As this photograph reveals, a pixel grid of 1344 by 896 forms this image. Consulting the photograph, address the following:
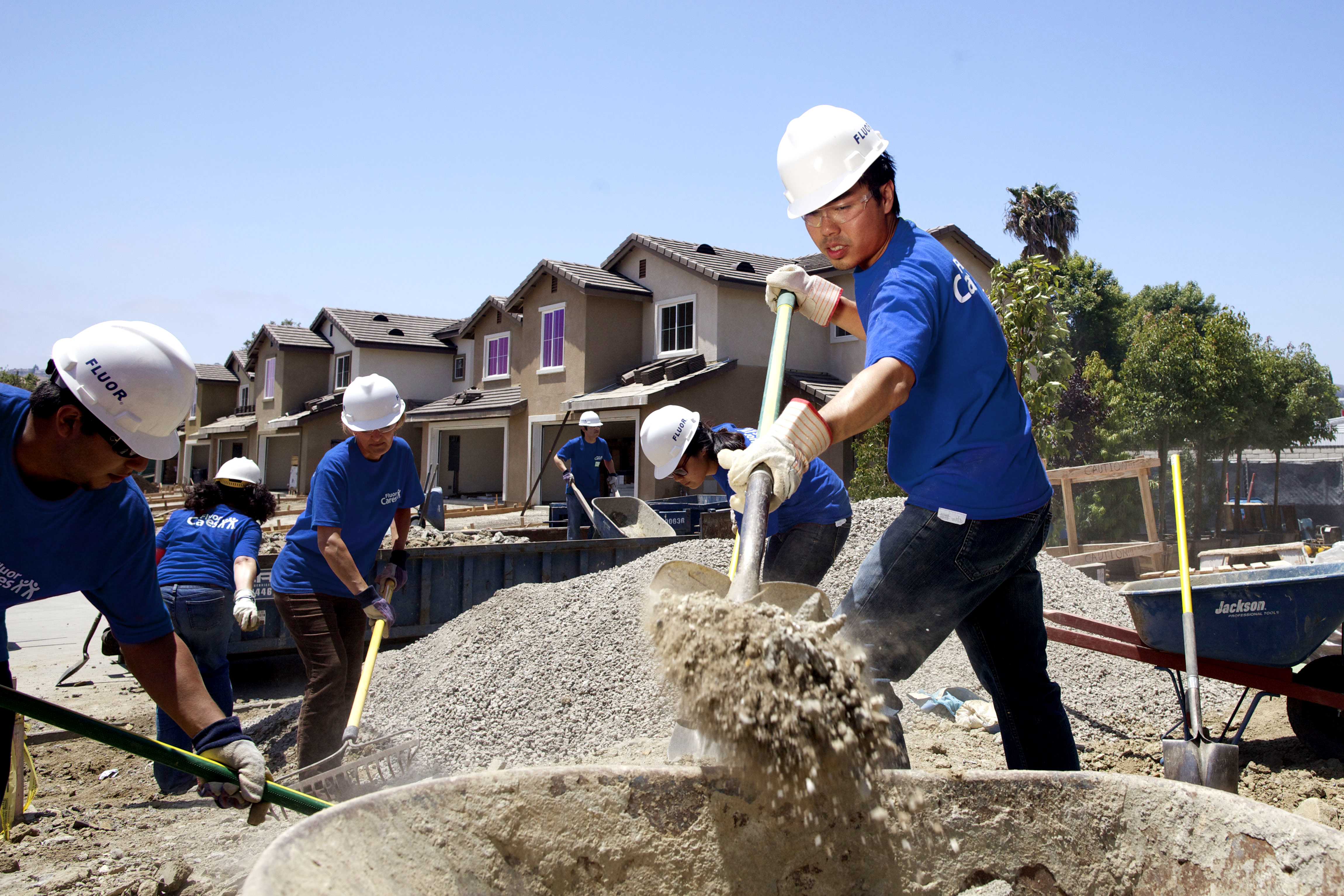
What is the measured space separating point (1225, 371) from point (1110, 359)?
803 inches

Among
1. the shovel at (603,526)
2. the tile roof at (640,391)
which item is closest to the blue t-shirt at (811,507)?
the shovel at (603,526)

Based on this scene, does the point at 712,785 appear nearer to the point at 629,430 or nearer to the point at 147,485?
the point at 629,430

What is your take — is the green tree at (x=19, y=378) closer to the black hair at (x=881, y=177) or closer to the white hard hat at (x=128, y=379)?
the white hard hat at (x=128, y=379)

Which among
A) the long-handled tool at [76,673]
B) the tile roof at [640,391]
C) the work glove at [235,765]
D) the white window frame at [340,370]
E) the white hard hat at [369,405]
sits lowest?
the long-handled tool at [76,673]

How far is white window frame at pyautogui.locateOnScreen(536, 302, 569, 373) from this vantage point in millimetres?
19875

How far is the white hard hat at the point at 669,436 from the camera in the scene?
4.01m

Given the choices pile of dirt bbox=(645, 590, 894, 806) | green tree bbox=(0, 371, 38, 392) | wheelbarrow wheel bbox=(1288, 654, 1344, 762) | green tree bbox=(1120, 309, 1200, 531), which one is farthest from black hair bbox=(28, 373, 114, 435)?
green tree bbox=(0, 371, 38, 392)

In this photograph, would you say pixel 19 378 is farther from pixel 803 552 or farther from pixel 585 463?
pixel 803 552

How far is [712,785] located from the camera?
1.60m

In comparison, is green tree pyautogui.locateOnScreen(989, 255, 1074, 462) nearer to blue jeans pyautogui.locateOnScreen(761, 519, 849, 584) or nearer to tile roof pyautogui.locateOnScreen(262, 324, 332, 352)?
blue jeans pyautogui.locateOnScreen(761, 519, 849, 584)

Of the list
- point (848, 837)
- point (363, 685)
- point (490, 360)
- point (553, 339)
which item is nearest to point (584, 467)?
point (363, 685)

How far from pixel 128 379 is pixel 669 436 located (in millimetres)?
2393

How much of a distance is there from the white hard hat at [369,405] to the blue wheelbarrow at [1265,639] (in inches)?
Result: 126

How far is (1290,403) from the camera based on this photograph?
17750 mm
